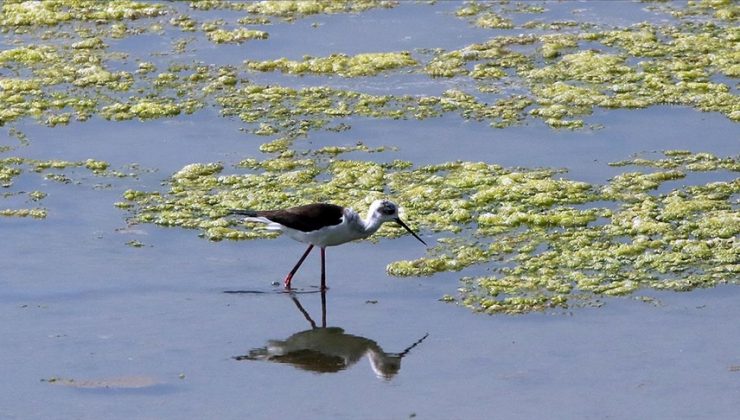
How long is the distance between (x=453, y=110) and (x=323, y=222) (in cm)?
315

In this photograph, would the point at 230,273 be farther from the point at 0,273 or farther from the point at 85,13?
the point at 85,13

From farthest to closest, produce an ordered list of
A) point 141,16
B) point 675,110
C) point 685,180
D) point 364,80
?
point 141,16
point 364,80
point 675,110
point 685,180

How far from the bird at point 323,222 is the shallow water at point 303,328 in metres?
0.23

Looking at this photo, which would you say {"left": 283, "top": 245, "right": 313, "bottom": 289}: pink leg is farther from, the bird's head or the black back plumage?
the bird's head

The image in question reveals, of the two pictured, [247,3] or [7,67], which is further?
[247,3]

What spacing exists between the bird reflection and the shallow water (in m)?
0.02

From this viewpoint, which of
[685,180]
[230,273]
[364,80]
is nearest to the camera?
[230,273]

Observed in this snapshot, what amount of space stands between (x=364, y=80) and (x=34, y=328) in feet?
16.5

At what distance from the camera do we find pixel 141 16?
13992mm

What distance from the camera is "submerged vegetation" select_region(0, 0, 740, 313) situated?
28.9ft

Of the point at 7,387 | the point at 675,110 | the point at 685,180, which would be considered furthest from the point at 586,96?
the point at 7,387

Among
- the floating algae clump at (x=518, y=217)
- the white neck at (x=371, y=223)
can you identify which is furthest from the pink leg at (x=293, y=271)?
the floating algae clump at (x=518, y=217)

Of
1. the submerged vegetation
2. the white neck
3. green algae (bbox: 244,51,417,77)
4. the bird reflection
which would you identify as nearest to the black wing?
the white neck

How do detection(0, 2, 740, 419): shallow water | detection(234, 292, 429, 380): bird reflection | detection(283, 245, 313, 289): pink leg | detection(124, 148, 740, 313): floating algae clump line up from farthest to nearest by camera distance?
1. detection(283, 245, 313, 289): pink leg
2. detection(124, 148, 740, 313): floating algae clump
3. detection(234, 292, 429, 380): bird reflection
4. detection(0, 2, 740, 419): shallow water
